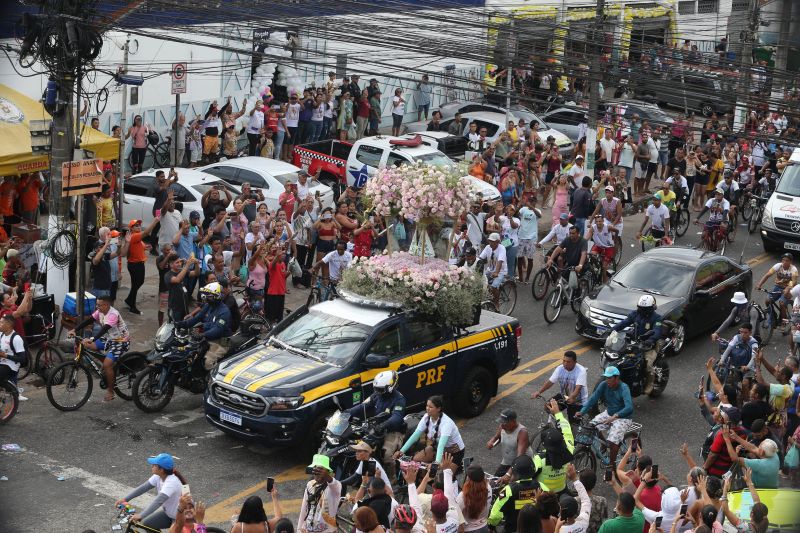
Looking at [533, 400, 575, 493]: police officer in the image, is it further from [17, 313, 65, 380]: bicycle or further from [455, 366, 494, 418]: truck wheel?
[17, 313, 65, 380]: bicycle

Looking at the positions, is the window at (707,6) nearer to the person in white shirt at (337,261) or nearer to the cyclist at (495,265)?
the cyclist at (495,265)

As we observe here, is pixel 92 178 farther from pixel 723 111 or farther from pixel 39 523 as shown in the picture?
pixel 723 111

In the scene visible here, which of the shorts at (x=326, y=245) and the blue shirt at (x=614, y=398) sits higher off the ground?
the shorts at (x=326, y=245)

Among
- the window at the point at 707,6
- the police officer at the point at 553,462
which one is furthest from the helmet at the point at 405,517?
the window at the point at 707,6

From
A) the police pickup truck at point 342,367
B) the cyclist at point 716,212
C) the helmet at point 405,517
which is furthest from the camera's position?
the cyclist at point 716,212

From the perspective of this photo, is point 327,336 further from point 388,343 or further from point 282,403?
point 282,403

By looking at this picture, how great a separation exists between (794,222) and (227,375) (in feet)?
48.4

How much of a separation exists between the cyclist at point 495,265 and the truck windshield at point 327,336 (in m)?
5.39

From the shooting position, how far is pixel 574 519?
9625 millimetres

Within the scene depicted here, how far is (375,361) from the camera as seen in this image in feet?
45.3

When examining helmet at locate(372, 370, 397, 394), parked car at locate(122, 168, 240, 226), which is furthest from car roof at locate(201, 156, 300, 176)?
helmet at locate(372, 370, 397, 394)

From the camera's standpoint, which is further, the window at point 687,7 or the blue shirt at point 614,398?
the window at point 687,7

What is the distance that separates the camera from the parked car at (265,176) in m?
23.8

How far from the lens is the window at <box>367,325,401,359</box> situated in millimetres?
14219
